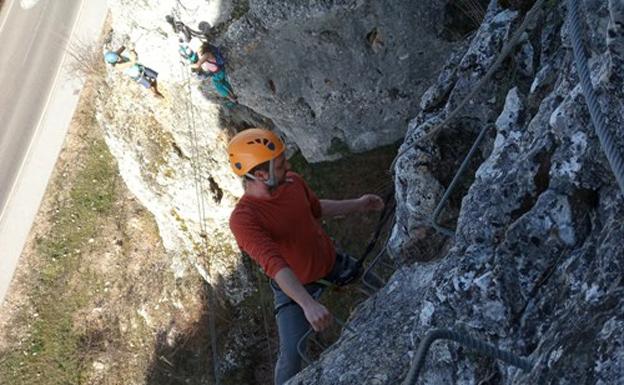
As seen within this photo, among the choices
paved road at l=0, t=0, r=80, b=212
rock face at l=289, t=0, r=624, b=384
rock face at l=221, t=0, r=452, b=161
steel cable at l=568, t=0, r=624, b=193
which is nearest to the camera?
steel cable at l=568, t=0, r=624, b=193

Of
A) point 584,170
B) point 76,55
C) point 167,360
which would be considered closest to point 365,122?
point 584,170

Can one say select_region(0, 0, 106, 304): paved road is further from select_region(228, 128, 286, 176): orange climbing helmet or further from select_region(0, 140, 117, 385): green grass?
select_region(228, 128, 286, 176): orange climbing helmet

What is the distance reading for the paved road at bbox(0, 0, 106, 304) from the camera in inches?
771

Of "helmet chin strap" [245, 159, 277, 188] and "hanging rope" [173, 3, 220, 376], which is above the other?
"hanging rope" [173, 3, 220, 376]

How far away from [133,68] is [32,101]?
10026 mm

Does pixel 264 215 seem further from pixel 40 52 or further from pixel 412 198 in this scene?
pixel 40 52

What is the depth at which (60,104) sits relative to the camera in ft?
65.5

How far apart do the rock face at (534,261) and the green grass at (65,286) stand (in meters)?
14.7

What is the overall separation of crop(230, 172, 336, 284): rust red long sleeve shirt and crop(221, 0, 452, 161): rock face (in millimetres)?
3630

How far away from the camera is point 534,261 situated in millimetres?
3420

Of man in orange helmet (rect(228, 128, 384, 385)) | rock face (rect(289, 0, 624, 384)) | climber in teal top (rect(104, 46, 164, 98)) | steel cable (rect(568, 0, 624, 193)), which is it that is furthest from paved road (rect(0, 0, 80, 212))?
steel cable (rect(568, 0, 624, 193))

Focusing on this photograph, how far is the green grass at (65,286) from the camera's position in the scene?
59.3 feet

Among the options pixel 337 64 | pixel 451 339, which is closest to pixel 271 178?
pixel 451 339

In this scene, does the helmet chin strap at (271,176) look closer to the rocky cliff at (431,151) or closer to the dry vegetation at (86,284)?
the rocky cliff at (431,151)
